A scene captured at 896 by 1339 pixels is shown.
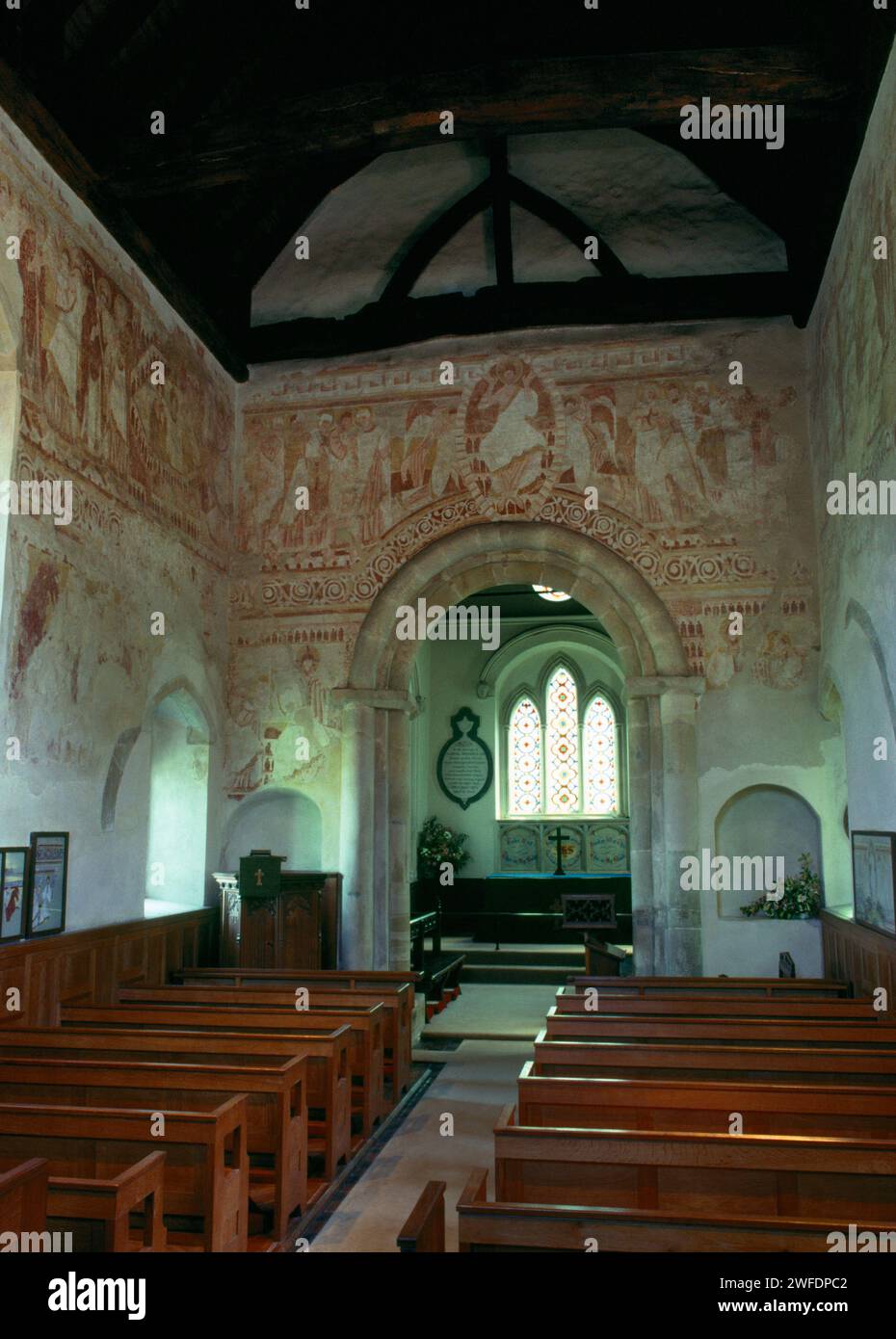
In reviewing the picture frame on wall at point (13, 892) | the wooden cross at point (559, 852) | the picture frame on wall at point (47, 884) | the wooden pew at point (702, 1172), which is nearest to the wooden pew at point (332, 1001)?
the picture frame on wall at point (47, 884)

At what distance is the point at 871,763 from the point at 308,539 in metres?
6.87

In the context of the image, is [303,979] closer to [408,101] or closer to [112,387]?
[112,387]

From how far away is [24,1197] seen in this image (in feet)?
11.1

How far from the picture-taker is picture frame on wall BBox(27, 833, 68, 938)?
26.6 ft

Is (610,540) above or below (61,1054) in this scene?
above

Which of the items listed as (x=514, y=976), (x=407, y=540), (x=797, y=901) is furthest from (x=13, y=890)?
(x=514, y=976)

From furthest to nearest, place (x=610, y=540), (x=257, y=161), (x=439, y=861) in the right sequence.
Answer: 1. (x=439, y=861)
2. (x=610, y=540)
3. (x=257, y=161)

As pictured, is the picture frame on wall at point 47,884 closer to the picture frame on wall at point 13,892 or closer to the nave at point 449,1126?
the picture frame on wall at point 13,892

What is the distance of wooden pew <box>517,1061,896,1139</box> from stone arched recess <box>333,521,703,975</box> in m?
6.22

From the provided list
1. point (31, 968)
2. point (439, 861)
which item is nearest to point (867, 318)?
point (31, 968)

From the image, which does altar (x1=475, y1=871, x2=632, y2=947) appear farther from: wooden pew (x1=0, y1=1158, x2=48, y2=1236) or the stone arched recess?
wooden pew (x1=0, y1=1158, x2=48, y2=1236)

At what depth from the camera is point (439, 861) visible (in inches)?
737

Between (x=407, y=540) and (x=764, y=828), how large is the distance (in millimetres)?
5208
